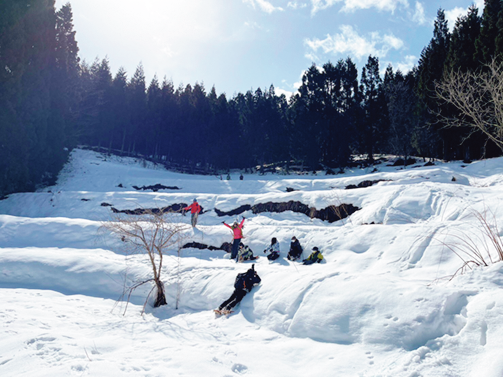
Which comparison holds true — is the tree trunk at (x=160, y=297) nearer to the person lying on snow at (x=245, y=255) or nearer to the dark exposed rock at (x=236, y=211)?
the person lying on snow at (x=245, y=255)

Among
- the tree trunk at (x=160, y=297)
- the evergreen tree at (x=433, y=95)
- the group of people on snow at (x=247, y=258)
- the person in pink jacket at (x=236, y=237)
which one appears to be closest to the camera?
the group of people on snow at (x=247, y=258)

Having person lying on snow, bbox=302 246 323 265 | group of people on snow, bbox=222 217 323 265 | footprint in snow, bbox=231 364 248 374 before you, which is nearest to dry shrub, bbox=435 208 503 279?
person lying on snow, bbox=302 246 323 265

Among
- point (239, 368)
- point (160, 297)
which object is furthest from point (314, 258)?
point (239, 368)

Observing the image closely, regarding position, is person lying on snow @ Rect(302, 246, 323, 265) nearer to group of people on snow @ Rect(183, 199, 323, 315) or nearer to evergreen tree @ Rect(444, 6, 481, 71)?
group of people on snow @ Rect(183, 199, 323, 315)

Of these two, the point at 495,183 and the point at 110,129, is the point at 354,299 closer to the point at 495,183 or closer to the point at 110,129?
the point at 495,183

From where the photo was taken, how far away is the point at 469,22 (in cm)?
2541

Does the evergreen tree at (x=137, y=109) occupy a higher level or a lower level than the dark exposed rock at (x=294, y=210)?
higher

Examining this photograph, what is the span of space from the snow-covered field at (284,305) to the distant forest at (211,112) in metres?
6.72

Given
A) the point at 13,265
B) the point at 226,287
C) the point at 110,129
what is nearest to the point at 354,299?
the point at 226,287

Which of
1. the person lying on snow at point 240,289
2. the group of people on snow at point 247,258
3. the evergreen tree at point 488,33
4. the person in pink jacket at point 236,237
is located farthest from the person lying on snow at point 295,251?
the evergreen tree at point 488,33

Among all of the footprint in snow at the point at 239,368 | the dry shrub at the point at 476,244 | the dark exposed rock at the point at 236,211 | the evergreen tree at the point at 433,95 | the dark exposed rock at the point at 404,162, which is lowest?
the footprint in snow at the point at 239,368

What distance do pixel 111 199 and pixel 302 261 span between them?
14.4 metres

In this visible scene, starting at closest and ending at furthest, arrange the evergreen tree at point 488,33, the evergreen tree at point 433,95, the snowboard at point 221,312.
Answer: the snowboard at point 221,312, the evergreen tree at point 488,33, the evergreen tree at point 433,95

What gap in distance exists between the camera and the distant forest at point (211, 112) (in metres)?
21.5
